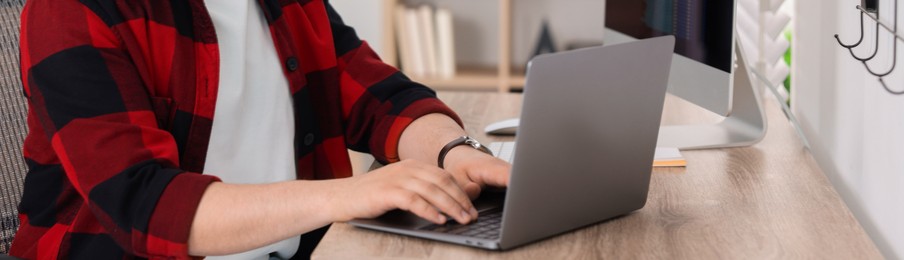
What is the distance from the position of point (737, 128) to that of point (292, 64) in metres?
0.67

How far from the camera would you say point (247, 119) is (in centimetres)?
130

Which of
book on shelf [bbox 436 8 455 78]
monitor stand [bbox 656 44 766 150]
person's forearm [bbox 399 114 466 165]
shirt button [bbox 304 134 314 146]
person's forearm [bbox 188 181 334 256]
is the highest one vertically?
person's forearm [bbox 188 181 334 256]

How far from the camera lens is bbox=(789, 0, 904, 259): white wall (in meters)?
1.14

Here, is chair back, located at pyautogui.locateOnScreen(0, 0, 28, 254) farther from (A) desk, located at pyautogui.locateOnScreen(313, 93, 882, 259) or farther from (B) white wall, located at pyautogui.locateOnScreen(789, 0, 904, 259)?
(B) white wall, located at pyautogui.locateOnScreen(789, 0, 904, 259)

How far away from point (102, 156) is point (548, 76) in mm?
455

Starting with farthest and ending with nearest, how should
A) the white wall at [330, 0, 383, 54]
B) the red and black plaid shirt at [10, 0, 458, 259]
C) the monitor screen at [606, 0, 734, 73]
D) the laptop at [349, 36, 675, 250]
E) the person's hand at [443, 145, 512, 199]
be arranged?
1. the white wall at [330, 0, 383, 54]
2. the monitor screen at [606, 0, 734, 73]
3. the person's hand at [443, 145, 512, 199]
4. the red and black plaid shirt at [10, 0, 458, 259]
5. the laptop at [349, 36, 675, 250]

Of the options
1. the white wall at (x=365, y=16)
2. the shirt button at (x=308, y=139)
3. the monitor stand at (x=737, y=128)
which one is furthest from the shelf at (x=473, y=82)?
the shirt button at (x=308, y=139)

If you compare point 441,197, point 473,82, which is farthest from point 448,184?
point 473,82

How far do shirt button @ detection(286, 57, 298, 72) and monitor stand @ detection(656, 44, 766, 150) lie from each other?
541mm

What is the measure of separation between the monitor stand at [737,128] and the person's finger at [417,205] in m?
0.61

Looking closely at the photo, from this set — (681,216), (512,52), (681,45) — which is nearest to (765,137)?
(681,45)

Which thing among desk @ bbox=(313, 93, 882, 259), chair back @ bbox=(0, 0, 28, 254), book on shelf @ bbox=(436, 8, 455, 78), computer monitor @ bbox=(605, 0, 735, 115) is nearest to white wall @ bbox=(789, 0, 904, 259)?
desk @ bbox=(313, 93, 882, 259)

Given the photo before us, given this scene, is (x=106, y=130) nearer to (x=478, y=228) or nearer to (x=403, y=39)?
(x=478, y=228)

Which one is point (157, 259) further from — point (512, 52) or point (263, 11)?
point (512, 52)
